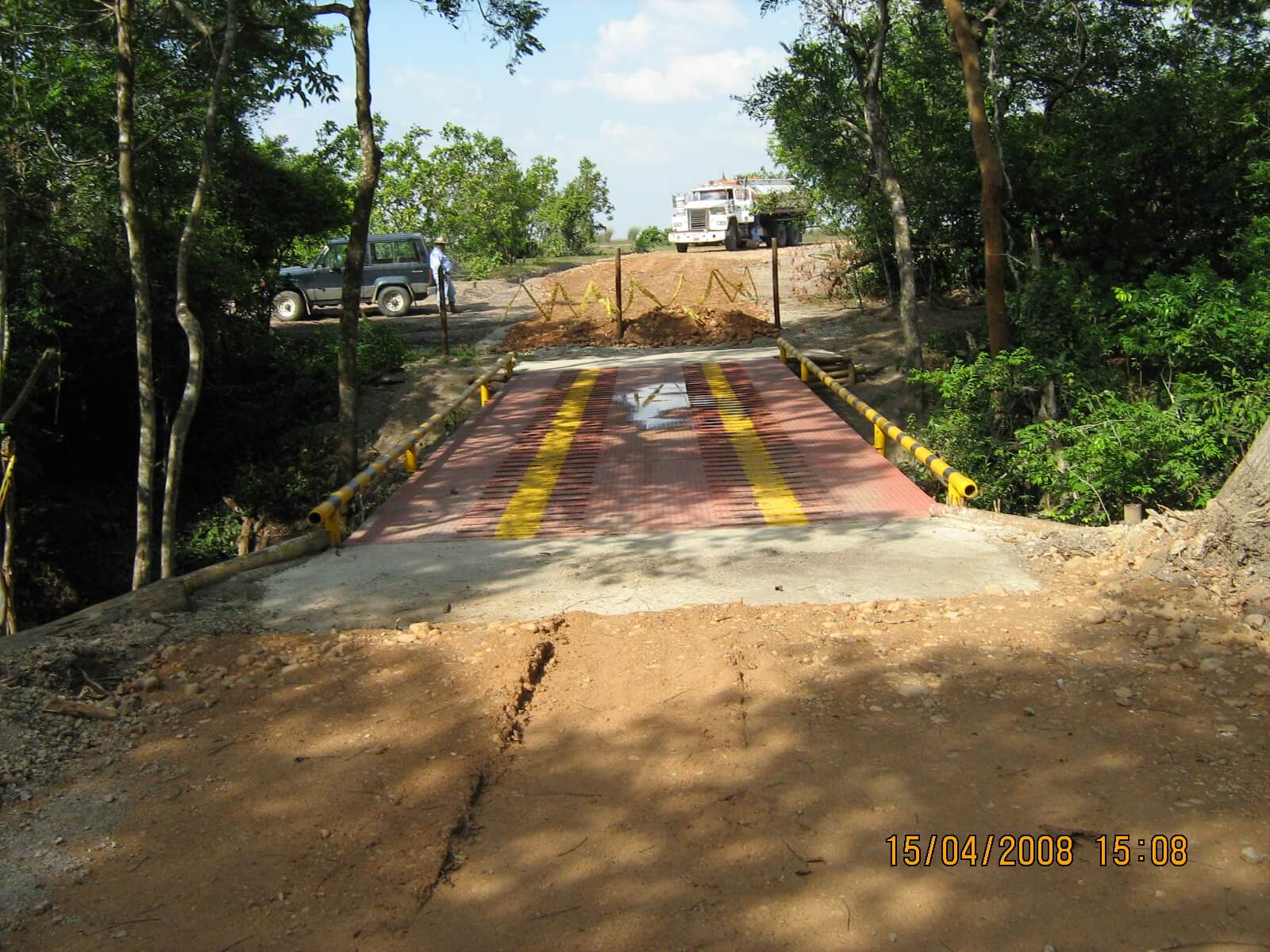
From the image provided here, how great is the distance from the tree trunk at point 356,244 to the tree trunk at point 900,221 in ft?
25.9

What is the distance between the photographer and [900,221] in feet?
52.7

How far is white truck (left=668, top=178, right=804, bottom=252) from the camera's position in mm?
37594

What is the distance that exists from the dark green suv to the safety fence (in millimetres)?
2268

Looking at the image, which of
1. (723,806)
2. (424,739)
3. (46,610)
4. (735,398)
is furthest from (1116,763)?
(46,610)

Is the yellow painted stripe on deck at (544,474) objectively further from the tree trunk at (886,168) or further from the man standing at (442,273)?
the man standing at (442,273)

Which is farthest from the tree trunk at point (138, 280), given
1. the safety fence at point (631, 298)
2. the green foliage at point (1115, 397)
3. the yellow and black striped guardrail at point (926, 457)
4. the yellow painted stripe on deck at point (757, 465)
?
the safety fence at point (631, 298)

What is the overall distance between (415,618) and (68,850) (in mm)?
2758

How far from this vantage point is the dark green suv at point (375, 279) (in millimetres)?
23484

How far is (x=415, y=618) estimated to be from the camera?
669 cm

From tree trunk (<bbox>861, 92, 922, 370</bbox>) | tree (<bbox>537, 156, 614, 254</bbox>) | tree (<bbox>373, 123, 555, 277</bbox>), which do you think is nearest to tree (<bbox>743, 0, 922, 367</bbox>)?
tree trunk (<bbox>861, 92, 922, 370</bbox>)

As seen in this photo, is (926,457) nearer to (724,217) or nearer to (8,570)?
(8,570)

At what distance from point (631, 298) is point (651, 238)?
3190 cm

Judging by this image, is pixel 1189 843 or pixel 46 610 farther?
pixel 46 610

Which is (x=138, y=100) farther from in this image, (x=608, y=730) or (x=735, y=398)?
(x=608, y=730)
